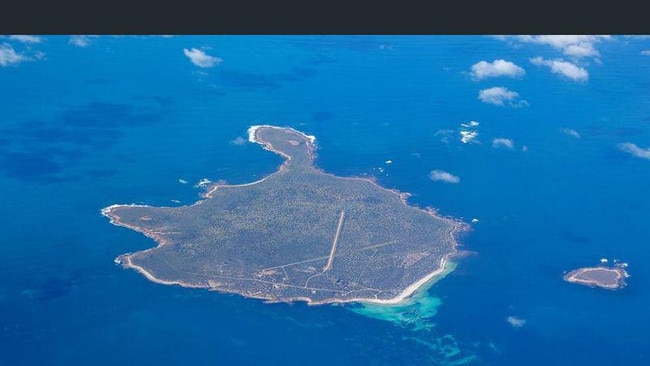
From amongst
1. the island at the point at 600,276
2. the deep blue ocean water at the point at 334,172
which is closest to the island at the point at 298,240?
the deep blue ocean water at the point at 334,172

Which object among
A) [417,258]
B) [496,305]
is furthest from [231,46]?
[496,305]

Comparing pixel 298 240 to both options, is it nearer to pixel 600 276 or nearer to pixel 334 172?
pixel 334 172

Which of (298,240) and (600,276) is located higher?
(600,276)

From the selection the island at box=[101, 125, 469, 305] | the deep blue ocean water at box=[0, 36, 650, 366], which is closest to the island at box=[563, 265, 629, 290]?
the deep blue ocean water at box=[0, 36, 650, 366]

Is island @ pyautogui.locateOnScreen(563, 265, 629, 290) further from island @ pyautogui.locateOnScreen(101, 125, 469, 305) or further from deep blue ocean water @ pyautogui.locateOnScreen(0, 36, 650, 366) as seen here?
island @ pyautogui.locateOnScreen(101, 125, 469, 305)

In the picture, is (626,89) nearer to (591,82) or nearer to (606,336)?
(591,82)

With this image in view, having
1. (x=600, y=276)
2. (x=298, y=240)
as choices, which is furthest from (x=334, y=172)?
(x=600, y=276)
